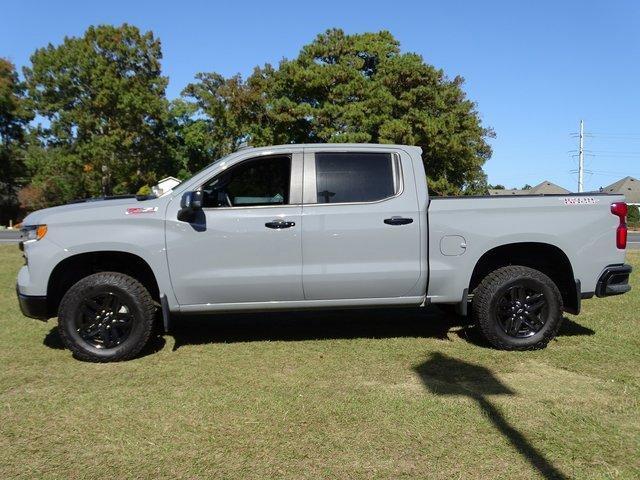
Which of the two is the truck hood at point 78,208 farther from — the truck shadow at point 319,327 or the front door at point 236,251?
the truck shadow at point 319,327

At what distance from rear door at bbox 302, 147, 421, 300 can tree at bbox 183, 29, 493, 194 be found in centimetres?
2236

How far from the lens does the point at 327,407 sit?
394cm

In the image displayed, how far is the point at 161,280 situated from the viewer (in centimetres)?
502

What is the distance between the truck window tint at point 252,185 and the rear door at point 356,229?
219 mm

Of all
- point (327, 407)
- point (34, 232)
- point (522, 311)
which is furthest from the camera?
point (522, 311)

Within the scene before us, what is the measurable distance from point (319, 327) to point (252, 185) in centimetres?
201

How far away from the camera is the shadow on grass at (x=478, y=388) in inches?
124

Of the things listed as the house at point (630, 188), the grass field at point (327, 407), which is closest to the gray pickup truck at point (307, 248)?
the grass field at point (327, 407)

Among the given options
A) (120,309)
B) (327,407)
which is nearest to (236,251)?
(120,309)

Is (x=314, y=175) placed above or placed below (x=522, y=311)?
above

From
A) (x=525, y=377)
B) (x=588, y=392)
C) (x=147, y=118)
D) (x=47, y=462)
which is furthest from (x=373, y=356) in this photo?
(x=147, y=118)

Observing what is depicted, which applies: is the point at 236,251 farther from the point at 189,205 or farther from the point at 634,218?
the point at 634,218

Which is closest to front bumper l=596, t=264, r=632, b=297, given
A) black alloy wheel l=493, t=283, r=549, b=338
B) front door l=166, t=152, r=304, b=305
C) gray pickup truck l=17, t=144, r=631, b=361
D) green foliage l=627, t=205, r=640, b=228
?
gray pickup truck l=17, t=144, r=631, b=361

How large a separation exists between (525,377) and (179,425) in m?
2.75
